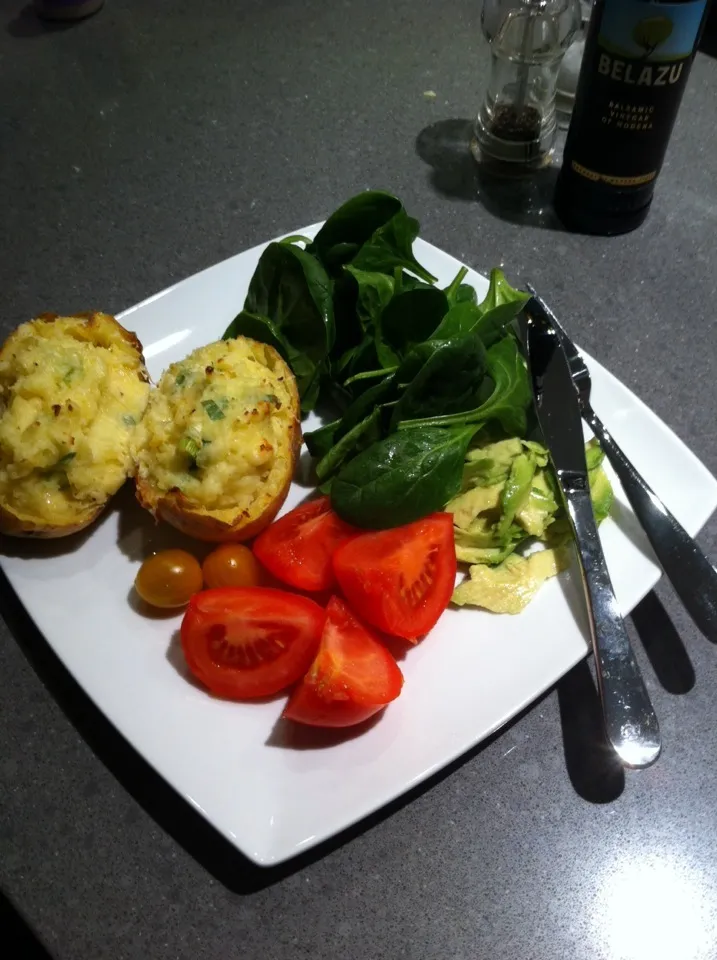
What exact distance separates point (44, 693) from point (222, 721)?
11.6 inches

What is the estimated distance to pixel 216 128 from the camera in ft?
6.83

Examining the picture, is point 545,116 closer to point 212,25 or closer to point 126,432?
point 212,25

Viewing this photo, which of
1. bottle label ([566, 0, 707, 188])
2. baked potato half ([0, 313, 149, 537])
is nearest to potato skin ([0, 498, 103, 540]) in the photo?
baked potato half ([0, 313, 149, 537])

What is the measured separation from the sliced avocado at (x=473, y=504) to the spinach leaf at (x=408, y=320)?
0.26 meters

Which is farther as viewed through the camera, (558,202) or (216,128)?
(216,128)

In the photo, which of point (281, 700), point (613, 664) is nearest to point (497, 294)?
point (613, 664)

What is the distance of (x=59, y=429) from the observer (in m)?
1.11

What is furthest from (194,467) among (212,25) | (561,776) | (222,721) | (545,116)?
(212,25)

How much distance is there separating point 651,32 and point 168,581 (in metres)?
1.19

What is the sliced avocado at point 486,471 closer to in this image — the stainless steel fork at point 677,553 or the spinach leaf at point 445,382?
the spinach leaf at point 445,382

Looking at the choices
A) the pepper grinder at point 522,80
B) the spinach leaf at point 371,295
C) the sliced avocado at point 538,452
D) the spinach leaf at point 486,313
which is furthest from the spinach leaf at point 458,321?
the pepper grinder at point 522,80

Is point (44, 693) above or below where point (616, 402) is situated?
below

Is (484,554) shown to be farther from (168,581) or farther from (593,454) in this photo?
(168,581)

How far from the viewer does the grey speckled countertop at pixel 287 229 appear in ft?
3.10
